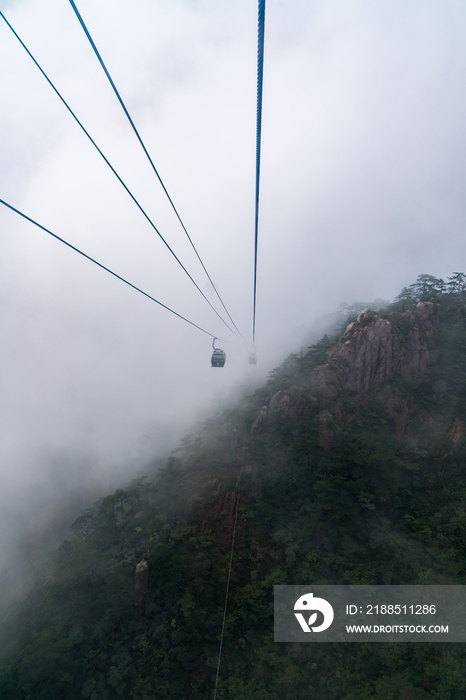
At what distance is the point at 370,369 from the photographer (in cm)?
2548

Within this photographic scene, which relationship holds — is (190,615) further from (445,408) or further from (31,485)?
(31,485)

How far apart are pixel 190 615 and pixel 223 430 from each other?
1454cm

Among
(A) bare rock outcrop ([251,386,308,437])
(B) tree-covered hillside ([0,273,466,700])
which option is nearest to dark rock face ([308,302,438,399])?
(B) tree-covered hillside ([0,273,466,700])

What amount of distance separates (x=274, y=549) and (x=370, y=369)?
57.3ft

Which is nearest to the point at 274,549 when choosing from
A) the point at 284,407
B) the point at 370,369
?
the point at 284,407

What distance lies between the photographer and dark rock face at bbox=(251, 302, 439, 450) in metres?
24.8

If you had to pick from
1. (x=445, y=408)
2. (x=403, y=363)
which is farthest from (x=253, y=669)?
(x=403, y=363)

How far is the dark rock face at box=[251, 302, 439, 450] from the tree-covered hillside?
0.51ft

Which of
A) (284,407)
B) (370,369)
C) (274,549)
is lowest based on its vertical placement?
(274,549)

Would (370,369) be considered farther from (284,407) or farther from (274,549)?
(274,549)

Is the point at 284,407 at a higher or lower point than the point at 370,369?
lower

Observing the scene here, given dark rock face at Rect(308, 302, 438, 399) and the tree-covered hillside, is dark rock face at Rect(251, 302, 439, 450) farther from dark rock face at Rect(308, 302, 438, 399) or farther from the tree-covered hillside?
the tree-covered hillside

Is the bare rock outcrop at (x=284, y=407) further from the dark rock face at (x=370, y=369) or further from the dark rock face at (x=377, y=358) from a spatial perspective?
the dark rock face at (x=377, y=358)

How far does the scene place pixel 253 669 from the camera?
1364 cm
